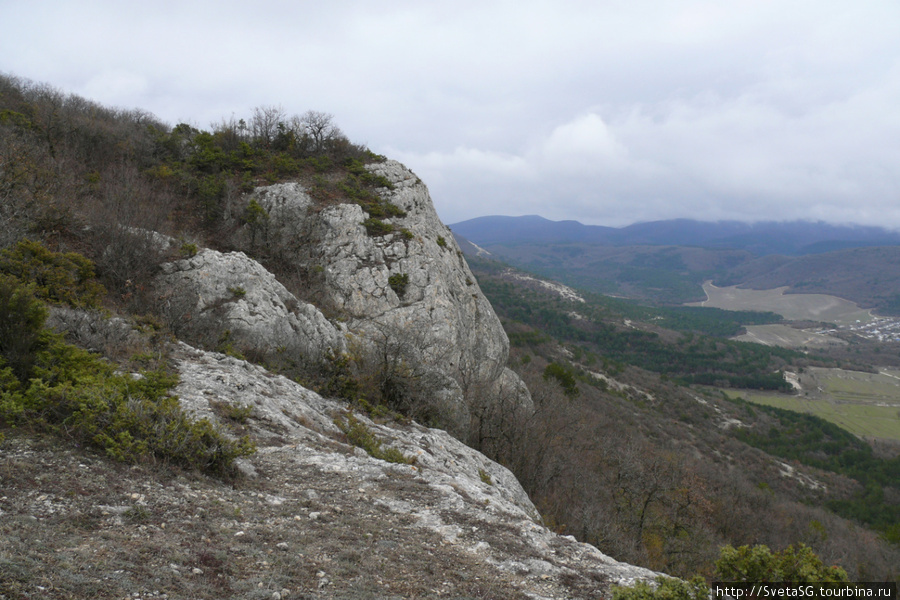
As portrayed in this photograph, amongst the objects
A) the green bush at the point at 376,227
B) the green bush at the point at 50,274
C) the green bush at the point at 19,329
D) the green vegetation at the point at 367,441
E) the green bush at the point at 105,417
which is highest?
the green bush at the point at 376,227

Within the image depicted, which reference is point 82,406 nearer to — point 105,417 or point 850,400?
point 105,417

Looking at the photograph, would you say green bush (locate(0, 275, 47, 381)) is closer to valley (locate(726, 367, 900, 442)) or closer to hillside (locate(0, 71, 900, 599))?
hillside (locate(0, 71, 900, 599))

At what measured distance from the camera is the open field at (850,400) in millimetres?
90812

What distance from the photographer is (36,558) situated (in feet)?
11.5

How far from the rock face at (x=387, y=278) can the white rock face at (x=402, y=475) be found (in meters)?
6.67

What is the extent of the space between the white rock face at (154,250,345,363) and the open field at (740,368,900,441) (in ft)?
368

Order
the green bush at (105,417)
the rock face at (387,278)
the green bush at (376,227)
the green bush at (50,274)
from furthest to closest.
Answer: the green bush at (376,227), the rock face at (387,278), the green bush at (50,274), the green bush at (105,417)

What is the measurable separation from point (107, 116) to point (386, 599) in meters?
34.8

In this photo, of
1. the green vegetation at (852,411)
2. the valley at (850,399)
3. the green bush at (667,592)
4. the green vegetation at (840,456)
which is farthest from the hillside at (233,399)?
the valley at (850,399)

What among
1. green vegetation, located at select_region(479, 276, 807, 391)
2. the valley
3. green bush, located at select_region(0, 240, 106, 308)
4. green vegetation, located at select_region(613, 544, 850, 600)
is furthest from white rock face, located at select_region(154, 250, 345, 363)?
the valley

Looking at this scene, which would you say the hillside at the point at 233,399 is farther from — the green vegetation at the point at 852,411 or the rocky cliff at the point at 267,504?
the green vegetation at the point at 852,411

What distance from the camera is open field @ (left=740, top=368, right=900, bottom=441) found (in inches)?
3575

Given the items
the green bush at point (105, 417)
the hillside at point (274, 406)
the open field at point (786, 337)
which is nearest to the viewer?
the hillside at point (274, 406)

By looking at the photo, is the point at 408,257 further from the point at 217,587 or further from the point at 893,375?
the point at 893,375
